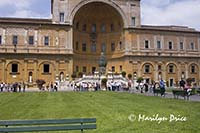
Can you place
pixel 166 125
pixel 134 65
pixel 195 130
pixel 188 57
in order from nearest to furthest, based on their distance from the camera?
pixel 195 130
pixel 166 125
pixel 134 65
pixel 188 57

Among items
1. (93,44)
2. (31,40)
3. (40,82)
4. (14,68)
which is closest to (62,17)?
(31,40)

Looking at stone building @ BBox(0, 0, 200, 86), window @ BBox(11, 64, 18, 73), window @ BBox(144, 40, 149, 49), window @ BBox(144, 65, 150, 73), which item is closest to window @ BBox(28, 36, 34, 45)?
stone building @ BBox(0, 0, 200, 86)

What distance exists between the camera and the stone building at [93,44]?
176 feet

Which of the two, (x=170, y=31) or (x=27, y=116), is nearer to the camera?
(x=27, y=116)

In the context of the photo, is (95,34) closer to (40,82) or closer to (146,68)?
(146,68)

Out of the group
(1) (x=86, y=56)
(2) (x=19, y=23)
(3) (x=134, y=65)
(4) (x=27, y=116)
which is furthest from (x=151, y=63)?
(4) (x=27, y=116)

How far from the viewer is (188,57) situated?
61.8m

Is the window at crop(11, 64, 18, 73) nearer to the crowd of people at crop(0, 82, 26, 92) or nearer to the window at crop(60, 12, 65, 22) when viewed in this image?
the crowd of people at crop(0, 82, 26, 92)

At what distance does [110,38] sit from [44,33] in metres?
13.7

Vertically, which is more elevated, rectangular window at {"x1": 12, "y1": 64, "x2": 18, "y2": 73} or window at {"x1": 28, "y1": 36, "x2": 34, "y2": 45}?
window at {"x1": 28, "y1": 36, "x2": 34, "y2": 45}

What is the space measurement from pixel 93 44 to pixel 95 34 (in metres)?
2.12

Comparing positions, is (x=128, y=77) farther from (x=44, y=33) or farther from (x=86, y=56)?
(x=44, y=33)

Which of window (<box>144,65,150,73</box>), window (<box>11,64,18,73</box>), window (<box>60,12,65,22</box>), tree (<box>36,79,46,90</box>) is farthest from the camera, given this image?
window (<box>144,65,150,73</box>)

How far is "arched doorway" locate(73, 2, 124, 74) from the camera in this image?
5962 centimetres
